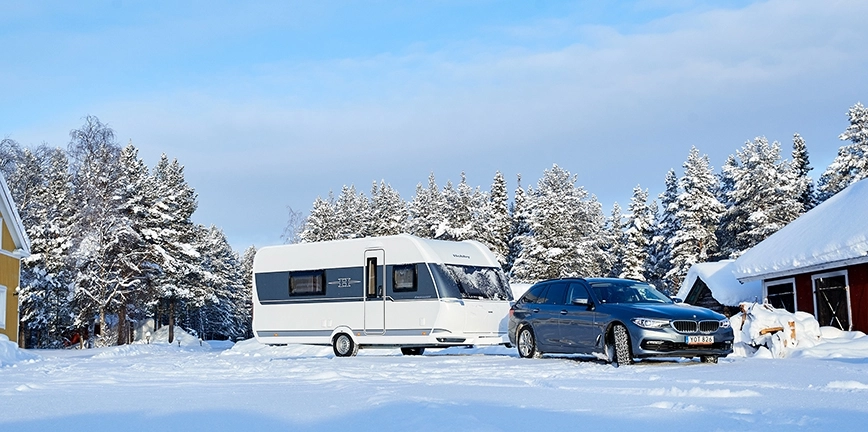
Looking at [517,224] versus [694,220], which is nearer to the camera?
[694,220]

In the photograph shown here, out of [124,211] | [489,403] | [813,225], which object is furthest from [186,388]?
[124,211]

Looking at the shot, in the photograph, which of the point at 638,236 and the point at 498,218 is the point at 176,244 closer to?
the point at 498,218

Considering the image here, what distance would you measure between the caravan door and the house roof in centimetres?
1469

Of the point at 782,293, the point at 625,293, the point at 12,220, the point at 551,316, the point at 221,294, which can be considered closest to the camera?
the point at 625,293

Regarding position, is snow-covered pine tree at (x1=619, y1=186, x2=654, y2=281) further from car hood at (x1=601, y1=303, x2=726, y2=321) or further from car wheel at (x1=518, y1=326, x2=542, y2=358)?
car hood at (x1=601, y1=303, x2=726, y2=321)

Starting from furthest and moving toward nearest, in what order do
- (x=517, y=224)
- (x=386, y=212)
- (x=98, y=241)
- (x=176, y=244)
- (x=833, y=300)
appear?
(x=386, y=212) → (x=517, y=224) → (x=176, y=244) → (x=98, y=241) → (x=833, y=300)

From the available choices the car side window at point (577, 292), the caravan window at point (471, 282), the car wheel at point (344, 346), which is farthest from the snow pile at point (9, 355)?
the car side window at point (577, 292)

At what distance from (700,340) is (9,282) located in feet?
80.7

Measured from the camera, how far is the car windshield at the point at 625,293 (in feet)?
52.5

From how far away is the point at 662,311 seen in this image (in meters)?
14.7

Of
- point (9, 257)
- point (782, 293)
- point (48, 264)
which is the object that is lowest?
point (782, 293)

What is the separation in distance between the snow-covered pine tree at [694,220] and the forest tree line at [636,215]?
0.06 meters

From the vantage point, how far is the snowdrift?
17266 millimetres

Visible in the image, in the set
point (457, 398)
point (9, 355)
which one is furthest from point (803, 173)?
point (457, 398)
